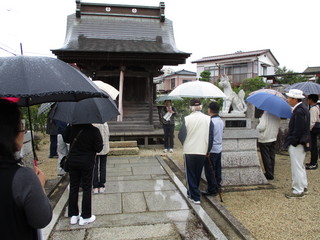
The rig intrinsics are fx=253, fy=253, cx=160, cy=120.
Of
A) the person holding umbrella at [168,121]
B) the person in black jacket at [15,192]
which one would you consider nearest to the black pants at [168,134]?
the person holding umbrella at [168,121]

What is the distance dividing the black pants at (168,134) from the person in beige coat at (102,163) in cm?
428

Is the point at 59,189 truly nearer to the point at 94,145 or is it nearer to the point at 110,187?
the point at 110,187

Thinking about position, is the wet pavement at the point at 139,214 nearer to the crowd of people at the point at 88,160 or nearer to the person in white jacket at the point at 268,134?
the crowd of people at the point at 88,160

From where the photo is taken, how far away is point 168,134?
9391mm

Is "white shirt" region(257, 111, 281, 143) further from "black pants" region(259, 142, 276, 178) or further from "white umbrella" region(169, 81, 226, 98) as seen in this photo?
"white umbrella" region(169, 81, 226, 98)

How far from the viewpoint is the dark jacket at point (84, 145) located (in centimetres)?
352

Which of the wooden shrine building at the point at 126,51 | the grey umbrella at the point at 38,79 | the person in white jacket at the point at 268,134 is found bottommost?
the person in white jacket at the point at 268,134

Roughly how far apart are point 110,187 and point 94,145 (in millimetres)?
2110

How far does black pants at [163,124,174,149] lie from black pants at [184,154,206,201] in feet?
15.7

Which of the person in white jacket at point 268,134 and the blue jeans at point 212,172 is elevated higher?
the person in white jacket at point 268,134

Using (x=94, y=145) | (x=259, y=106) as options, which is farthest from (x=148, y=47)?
(x=94, y=145)

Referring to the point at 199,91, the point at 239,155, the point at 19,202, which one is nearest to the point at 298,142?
the point at 239,155

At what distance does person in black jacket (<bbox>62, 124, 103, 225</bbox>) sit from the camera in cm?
352

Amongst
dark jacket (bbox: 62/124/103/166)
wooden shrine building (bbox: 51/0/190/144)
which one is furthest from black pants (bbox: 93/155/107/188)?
wooden shrine building (bbox: 51/0/190/144)
